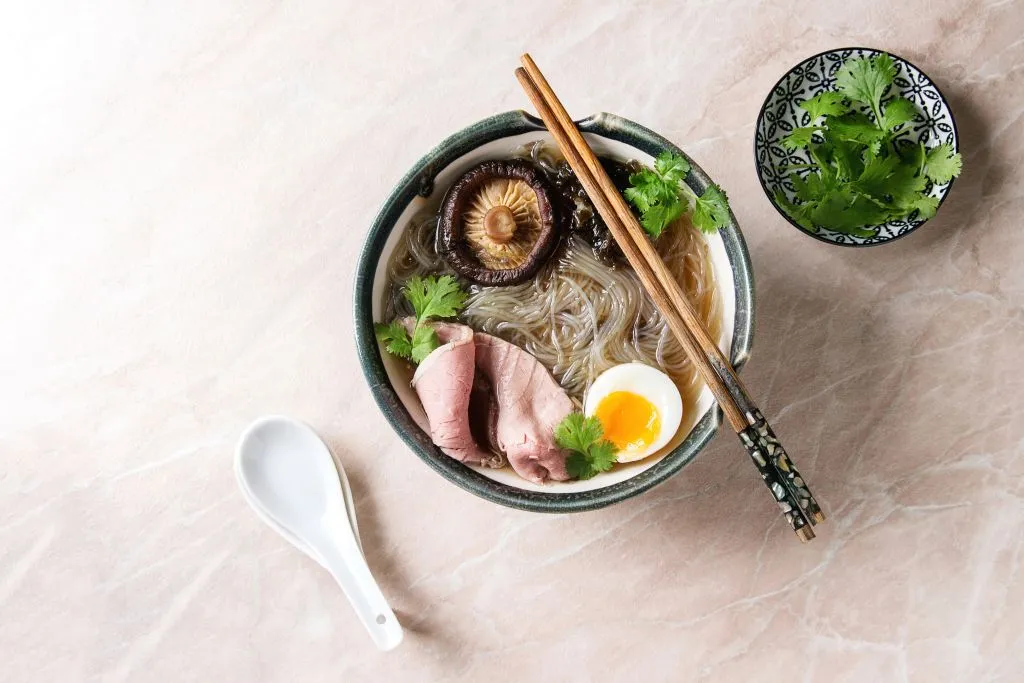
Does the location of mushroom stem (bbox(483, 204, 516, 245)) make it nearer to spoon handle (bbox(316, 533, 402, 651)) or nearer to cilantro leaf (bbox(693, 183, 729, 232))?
cilantro leaf (bbox(693, 183, 729, 232))

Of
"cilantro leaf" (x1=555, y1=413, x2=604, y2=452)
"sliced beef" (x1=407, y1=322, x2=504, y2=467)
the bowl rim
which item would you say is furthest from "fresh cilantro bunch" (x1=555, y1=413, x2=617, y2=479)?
"sliced beef" (x1=407, y1=322, x2=504, y2=467)

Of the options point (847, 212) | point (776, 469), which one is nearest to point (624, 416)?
point (776, 469)

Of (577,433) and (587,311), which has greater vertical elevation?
(587,311)

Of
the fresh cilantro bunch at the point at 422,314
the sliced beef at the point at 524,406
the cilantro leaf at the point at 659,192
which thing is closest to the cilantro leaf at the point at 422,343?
the fresh cilantro bunch at the point at 422,314

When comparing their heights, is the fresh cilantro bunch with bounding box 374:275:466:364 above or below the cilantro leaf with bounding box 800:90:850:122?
above

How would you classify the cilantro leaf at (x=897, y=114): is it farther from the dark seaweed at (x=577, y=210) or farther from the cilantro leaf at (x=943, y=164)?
the dark seaweed at (x=577, y=210)

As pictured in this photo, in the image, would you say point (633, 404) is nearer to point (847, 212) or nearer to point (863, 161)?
point (847, 212)
